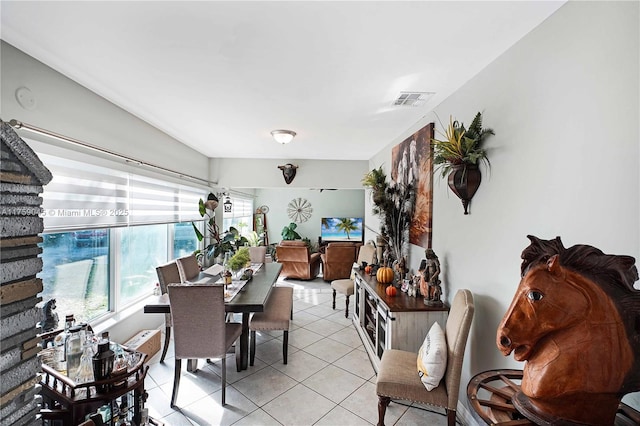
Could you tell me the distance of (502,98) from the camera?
169cm

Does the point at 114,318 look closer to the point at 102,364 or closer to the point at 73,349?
the point at 73,349

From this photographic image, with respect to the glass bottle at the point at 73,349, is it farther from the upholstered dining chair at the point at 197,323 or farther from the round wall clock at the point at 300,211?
the round wall clock at the point at 300,211

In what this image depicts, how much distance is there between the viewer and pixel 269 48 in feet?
5.45

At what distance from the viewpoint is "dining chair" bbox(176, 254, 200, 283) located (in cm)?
314

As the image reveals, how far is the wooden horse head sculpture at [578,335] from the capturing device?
0.75 m

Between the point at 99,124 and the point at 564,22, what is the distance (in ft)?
10.9

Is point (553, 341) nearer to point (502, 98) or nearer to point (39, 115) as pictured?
point (502, 98)

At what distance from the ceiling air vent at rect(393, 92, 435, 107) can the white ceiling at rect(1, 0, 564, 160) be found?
59 mm

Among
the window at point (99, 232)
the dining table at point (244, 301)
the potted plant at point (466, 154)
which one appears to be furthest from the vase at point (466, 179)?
the window at point (99, 232)

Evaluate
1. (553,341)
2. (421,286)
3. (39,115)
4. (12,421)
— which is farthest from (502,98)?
(39,115)

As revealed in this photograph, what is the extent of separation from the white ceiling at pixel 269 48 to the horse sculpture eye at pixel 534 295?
4.26 ft

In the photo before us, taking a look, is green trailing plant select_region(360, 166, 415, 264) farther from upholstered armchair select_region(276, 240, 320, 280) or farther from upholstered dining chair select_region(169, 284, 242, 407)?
upholstered armchair select_region(276, 240, 320, 280)

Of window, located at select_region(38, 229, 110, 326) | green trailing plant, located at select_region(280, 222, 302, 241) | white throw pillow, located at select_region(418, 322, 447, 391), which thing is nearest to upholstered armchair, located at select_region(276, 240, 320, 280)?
green trailing plant, located at select_region(280, 222, 302, 241)

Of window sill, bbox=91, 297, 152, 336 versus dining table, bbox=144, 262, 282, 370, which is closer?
dining table, bbox=144, 262, 282, 370
